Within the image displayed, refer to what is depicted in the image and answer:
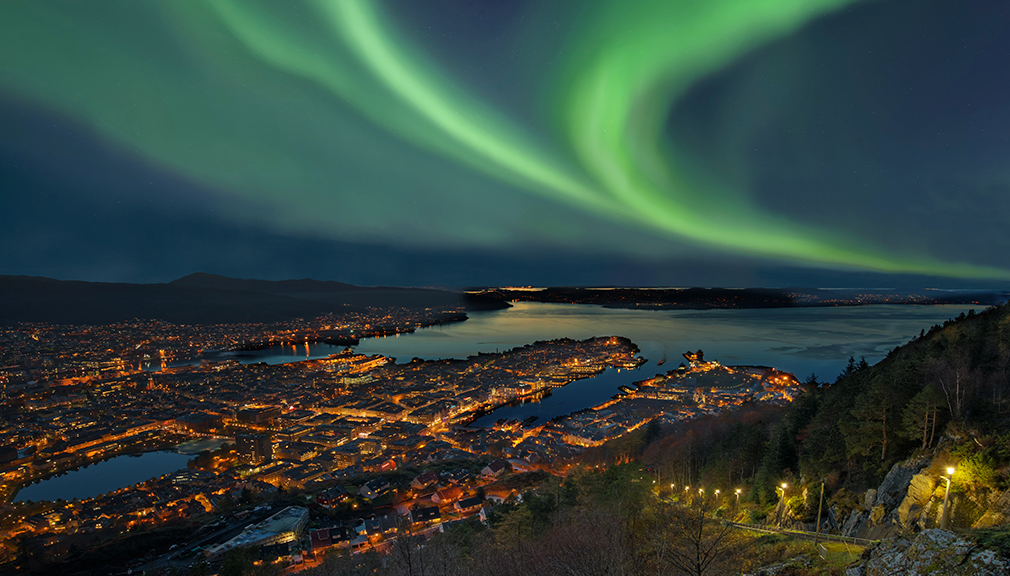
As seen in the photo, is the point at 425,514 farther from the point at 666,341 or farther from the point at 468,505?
the point at 666,341

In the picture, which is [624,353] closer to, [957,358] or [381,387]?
[381,387]

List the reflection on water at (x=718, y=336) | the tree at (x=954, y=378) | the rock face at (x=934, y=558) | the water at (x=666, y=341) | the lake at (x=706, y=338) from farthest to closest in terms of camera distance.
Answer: the lake at (x=706, y=338)
the reflection on water at (x=718, y=336)
the water at (x=666, y=341)
the tree at (x=954, y=378)
the rock face at (x=934, y=558)

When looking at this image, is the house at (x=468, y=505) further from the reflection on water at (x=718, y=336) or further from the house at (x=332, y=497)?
the reflection on water at (x=718, y=336)

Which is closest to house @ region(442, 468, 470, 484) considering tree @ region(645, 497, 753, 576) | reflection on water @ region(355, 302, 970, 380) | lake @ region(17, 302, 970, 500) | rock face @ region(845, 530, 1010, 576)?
lake @ region(17, 302, 970, 500)

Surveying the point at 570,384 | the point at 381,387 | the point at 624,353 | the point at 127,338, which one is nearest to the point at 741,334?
the point at 624,353

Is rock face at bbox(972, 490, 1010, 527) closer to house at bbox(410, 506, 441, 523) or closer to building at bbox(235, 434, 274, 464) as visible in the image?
house at bbox(410, 506, 441, 523)

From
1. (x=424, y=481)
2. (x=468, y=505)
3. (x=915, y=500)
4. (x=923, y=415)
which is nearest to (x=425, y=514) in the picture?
(x=468, y=505)

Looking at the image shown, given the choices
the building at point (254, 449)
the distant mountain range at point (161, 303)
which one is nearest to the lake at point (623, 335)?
the building at point (254, 449)
